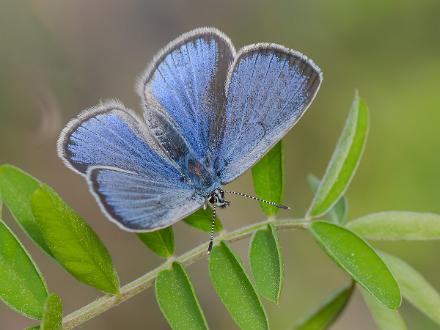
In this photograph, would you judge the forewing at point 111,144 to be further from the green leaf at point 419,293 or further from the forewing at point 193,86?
the green leaf at point 419,293

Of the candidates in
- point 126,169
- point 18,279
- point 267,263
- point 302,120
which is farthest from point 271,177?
point 302,120

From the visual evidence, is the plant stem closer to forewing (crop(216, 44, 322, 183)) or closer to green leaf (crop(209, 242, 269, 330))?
green leaf (crop(209, 242, 269, 330))

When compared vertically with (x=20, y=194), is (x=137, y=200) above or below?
below

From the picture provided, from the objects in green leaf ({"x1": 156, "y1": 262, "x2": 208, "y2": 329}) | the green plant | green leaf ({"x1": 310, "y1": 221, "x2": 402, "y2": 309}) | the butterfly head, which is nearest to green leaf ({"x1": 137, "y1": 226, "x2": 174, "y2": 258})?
the green plant

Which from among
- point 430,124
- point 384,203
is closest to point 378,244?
point 384,203

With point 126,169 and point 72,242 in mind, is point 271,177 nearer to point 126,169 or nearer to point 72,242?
point 126,169

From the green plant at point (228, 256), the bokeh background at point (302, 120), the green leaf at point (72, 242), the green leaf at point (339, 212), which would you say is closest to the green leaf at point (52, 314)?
the green plant at point (228, 256)
